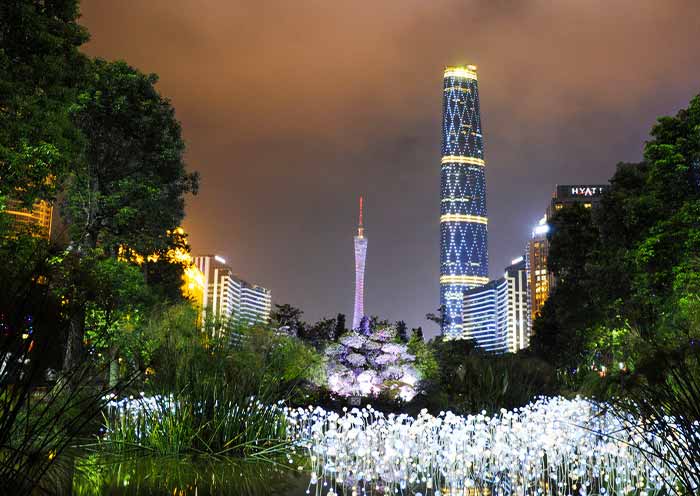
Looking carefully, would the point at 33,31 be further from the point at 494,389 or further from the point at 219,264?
the point at 219,264

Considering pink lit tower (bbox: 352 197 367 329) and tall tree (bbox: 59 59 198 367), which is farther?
pink lit tower (bbox: 352 197 367 329)

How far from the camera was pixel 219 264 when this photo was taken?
182500 mm

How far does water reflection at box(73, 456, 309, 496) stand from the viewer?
23.5 ft

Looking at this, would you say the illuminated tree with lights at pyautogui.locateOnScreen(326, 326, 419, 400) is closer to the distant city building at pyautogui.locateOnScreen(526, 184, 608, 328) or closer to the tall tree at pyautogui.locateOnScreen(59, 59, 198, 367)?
the tall tree at pyautogui.locateOnScreen(59, 59, 198, 367)

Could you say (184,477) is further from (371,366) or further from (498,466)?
(371,366)

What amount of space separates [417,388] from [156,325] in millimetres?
9301

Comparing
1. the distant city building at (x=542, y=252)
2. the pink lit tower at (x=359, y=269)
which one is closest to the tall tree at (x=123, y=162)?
the pink lit tower at (x=359, y=269)

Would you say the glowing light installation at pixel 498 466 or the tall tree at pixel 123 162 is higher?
the tall tree at pixel 123 162

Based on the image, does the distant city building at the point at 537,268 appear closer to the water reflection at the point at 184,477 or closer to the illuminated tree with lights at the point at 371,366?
the illuminated tree with lights at the point at 371,366

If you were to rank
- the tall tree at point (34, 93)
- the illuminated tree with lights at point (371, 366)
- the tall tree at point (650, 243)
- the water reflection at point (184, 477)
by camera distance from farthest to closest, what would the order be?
the tall tree at point (650, 243)
the illuminated tree with lights at point (371, 366)
the tall tree at point (34, 93)
the water reflection at point (184, 477)

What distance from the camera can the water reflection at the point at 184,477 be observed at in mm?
7156

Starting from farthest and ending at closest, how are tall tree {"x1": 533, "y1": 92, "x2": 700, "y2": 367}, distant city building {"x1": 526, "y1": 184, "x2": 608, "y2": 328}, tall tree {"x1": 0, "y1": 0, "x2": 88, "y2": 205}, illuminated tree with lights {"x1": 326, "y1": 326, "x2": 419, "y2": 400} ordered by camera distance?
distant city building {"x1": 526, "y1": 184, "x2": 608, "y2": 328}
tall tree {"x1": 533, "y1": 92, "x2": 700, "y2": 367}
illuminated tree with lights {"x1": 326, "y1": 326, "x2": 419, "y2": 400}
tall tree {"x1": 0, "y1": 0, "x2": 88, "y2": 205}

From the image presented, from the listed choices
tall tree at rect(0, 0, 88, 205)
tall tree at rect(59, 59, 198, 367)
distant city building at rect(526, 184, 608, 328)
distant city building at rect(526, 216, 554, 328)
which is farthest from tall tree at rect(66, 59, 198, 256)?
distant city building at rect(526, 216, 554, 328)

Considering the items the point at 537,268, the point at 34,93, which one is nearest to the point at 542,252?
the point at 537,268
